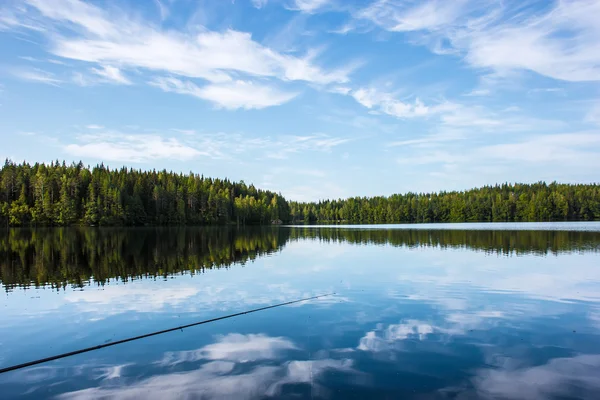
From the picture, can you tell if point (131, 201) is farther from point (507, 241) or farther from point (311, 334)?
point (311, 334)

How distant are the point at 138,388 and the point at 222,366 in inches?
92.3

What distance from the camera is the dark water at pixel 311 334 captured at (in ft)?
32.8

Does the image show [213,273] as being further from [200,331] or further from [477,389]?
[477,389]

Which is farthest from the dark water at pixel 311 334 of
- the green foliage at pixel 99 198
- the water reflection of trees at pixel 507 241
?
the green foliage at pixel 99 198

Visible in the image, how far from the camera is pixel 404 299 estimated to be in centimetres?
2000

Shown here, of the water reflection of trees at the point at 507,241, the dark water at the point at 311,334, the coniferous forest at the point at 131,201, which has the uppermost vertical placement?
the coniferous forest at the point at 131,201

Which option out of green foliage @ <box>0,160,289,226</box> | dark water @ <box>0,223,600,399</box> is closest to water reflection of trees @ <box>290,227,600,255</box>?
dark water @ <box>0,223,600,399</box>

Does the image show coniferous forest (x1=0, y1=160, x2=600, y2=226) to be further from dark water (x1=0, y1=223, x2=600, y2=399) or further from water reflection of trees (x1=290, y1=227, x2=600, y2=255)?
dark water (x1=0, y1=223, x2=600, y2=399)

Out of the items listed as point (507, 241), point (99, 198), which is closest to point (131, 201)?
point (99, 198)

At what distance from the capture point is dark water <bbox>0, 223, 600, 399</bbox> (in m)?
10.0

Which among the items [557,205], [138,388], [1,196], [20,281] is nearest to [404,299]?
[138,388]

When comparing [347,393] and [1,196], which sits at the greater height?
[1,196]

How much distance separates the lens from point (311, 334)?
14.3 meters

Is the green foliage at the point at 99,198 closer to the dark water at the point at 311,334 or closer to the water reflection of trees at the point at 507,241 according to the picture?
the water reflection of trees at the point at 507,241
